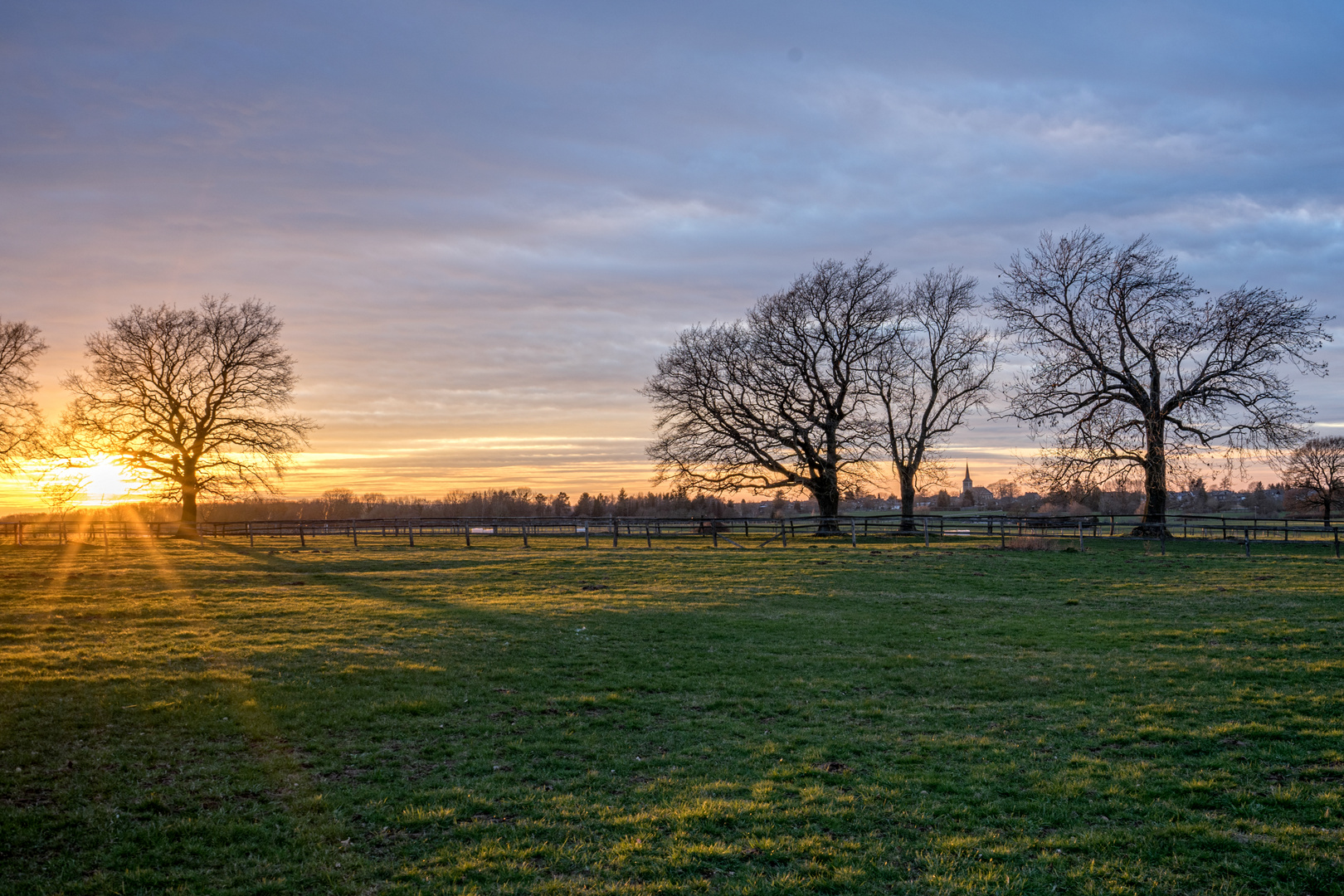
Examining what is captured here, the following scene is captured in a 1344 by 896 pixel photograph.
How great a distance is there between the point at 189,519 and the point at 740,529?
1371 inches

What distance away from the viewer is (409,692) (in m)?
10.4

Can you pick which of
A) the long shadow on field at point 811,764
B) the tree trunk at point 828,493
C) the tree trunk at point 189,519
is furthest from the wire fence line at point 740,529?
the long shadow on field at point 811,764

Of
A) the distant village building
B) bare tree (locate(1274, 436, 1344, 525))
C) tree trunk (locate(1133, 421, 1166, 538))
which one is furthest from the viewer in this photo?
the distant village building

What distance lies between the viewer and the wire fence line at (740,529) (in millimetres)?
32781

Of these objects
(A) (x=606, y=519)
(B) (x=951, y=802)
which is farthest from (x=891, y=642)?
(A) (x=606, y=519)

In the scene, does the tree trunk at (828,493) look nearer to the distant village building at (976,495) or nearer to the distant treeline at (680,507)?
the distant treeline at (680,507)

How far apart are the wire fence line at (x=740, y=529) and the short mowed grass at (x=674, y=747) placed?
15.6m

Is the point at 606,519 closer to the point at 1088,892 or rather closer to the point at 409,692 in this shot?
the point at 409,692

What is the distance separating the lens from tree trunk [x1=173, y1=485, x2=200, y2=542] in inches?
1731

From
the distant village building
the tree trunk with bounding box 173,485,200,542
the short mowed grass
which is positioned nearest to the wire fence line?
the tree trunk with bounding box 173,485,200,542

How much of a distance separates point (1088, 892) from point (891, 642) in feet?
29.8

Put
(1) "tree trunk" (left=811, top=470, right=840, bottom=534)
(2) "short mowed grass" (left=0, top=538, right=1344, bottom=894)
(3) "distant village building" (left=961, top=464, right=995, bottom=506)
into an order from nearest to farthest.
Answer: (2) "short mowed grass" (left=0, top=538, right=1344, bottom=894) → (1) "tree trunk" (left=811, top=470, right=840, bottom=534) → (3) "distant village building" (left=961, top=464, right=995, bottom=506)

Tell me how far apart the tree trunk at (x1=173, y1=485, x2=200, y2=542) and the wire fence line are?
2.13m

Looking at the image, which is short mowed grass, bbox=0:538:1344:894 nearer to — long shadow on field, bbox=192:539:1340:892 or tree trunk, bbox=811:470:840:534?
long shadow on field, bbox=192:539:1340:892
